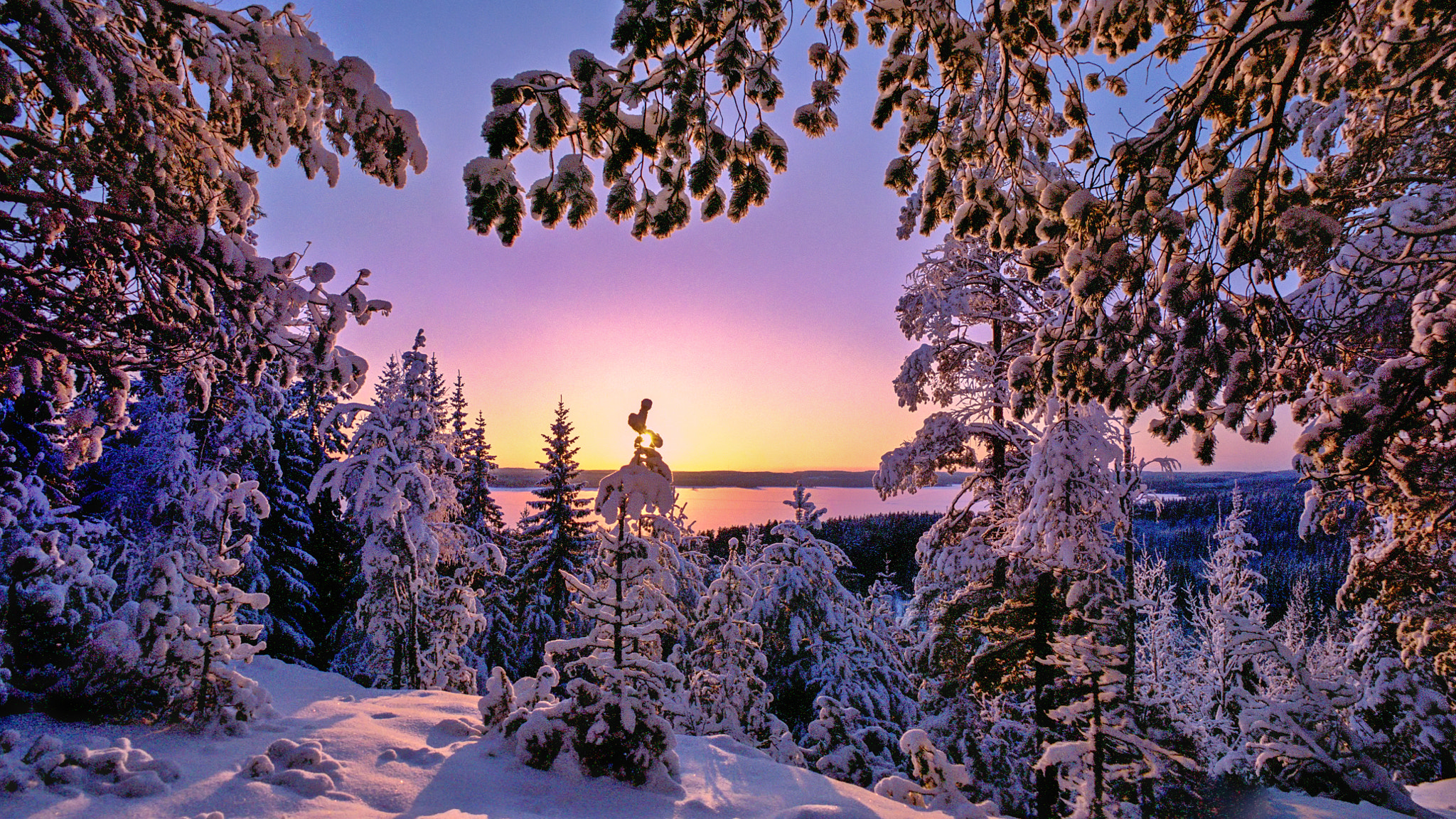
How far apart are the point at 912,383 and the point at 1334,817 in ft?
23.1

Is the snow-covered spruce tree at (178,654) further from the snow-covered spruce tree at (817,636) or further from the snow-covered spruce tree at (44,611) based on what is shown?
the snow-covered spruce tree at (817,636)

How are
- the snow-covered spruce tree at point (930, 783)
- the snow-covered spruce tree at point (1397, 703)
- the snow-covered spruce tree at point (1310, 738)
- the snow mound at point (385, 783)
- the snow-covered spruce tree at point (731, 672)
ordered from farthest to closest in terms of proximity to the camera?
the snow-covered spruce tree at point (1397, 703) < the snow-covered spruce tree at point (731, 672) < the snow-covered spruce tree at point (1310, 738) < the snow-covered spruce tree at point (930, 783) < the snow mound at point (385, 783)

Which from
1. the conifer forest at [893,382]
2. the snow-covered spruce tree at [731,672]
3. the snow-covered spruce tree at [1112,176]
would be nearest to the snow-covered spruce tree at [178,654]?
the conifer forest at [893,382]

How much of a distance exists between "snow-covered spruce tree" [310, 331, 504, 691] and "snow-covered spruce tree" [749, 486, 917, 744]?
6.96m

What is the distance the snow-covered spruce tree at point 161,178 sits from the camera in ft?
10.2

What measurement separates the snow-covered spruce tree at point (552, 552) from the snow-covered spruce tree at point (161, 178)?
16.7 meters

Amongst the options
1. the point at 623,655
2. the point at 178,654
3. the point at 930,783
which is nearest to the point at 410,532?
the point at 178,654

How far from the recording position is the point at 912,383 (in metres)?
10.2

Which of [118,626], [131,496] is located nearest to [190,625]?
[118,626]

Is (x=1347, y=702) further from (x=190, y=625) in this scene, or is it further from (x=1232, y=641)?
(x=190, y=625)

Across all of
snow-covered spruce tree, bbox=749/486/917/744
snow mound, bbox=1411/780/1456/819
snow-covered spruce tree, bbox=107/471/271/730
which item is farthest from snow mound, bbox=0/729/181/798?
snow mound, bbox=1411/780/1456/819

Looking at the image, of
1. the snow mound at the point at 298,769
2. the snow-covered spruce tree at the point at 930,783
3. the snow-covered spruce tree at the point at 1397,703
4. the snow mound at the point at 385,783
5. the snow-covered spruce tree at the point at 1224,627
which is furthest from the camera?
the snow-covered spruce tree at the point at 1224,627

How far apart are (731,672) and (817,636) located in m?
2.29

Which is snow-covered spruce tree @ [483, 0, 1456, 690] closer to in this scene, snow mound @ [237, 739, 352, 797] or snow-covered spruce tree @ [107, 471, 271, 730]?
snow mound @ [237, 739, 352, 797]
